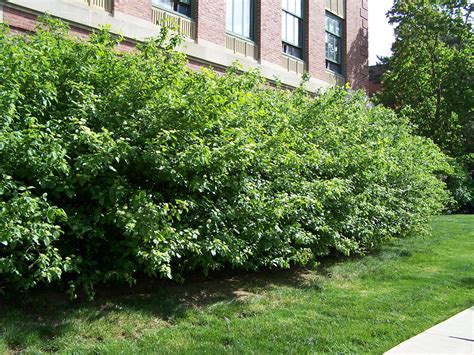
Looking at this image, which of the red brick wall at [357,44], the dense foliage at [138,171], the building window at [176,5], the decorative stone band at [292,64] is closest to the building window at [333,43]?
the red brick wall at [357,44]

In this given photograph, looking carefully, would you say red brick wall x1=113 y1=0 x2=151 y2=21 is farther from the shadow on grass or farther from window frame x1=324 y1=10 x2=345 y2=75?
window frame x1=324 y1=10 x2=345 y2=75

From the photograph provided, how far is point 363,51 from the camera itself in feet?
68.5

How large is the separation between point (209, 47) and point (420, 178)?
20.5ft

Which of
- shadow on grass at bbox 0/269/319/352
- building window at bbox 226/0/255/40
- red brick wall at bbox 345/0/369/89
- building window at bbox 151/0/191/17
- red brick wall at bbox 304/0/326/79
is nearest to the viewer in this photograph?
shadow on grass at bbox 0/269/319/352

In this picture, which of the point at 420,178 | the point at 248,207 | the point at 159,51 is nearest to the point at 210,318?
the point at 248,207

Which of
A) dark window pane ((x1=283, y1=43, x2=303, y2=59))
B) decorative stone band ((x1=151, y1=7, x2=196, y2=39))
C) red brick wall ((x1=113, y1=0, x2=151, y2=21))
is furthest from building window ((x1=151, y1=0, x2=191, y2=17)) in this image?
dark window pane ((x1=283, y1=43, x2=303, y2=59))

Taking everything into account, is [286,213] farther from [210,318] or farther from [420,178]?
[420,178]

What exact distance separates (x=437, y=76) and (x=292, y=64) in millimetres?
9876

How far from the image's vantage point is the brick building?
1048 centimetres

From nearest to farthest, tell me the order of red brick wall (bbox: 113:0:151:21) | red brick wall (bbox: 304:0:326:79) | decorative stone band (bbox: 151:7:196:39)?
red brick wall (bbox: 113:0:151:21) < decorative stone band (bbox: 151:7:196:39) < red brick wall (bbox: 304:0:326:79)

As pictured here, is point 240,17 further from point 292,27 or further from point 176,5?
point 292,27

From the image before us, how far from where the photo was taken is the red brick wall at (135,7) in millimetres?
11297

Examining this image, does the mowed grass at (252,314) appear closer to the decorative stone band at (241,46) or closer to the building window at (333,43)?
the decorative stone band at (241,46)

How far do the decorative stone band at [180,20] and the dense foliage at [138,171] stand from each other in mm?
5356
